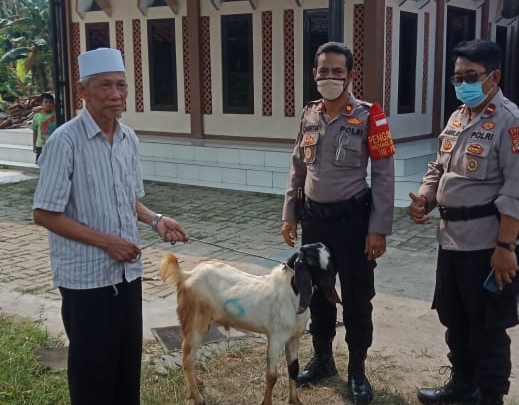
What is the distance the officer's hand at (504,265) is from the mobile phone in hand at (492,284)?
0.06 ft

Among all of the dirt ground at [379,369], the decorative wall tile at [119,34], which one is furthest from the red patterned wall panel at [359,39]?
the dirt ground at [379,369]

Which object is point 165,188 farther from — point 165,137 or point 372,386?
point 372,386

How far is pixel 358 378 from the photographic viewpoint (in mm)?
3525

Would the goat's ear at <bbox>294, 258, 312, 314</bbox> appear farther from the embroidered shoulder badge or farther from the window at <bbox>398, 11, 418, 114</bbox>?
the window at <bbox>398, 11, 418, 114</bbox>

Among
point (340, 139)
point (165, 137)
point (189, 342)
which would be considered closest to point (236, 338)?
point (189, 342)

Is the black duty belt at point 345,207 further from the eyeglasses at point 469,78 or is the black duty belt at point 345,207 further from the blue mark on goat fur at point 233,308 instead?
the eyeglasses at point 469,78

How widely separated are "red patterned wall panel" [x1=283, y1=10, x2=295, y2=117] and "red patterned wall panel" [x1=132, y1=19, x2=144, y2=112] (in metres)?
3.23

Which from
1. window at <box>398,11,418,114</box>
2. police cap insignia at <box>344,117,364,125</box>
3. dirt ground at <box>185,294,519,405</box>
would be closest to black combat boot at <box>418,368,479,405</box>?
dirt ground at <box>185,294,519,405</box>

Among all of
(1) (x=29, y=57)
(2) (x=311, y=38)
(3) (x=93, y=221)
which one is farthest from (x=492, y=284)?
(1) (x=29, y=57)

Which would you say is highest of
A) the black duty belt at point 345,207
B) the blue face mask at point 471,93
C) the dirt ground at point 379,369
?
the blue face mask at point 471,93

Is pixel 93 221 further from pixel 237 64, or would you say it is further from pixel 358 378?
pixel 237 64

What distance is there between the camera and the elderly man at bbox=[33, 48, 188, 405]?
243cm

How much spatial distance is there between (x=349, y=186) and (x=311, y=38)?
299 inches

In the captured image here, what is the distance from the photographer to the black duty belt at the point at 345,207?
3377 millimetres
